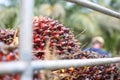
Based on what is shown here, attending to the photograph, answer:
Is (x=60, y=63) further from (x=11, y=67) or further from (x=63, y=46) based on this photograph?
(x=63, y=46)

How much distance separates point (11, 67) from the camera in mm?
858

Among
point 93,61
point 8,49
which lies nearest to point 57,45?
point 93,61

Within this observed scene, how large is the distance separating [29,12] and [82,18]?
16461mm

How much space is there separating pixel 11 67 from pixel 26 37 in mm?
138

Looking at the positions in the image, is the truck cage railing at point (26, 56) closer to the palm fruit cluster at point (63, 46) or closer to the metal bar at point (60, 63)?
the metal bar at point (60, 63)

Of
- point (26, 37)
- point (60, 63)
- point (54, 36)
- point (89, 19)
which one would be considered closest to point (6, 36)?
point (54, 36)

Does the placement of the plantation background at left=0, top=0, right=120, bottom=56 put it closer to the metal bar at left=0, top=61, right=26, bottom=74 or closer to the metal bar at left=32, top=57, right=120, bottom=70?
the metal bar at left=32, top=57, right=120, bottom=70

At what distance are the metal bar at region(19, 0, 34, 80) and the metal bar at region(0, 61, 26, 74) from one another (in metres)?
0.02

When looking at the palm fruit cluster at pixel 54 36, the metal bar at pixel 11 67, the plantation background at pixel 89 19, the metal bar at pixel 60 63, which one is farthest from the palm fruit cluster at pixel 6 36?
the plantation background at pixel 89 19

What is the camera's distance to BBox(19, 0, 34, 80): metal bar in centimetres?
95

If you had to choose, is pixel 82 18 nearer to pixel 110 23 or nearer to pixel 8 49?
pixel 110 23

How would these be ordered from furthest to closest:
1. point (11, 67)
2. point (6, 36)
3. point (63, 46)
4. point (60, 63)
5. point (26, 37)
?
1. point (63, 46)
2. point (6, 36)
3. point (60, 63)
4. point (26, 37)
5. point (11, 67)

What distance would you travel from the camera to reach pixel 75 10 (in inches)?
740

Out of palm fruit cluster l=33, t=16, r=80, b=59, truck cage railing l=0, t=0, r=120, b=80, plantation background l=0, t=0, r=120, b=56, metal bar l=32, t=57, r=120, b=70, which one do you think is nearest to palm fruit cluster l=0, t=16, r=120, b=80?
palm fruit cluster l=33, t=16, r=80, b=59
